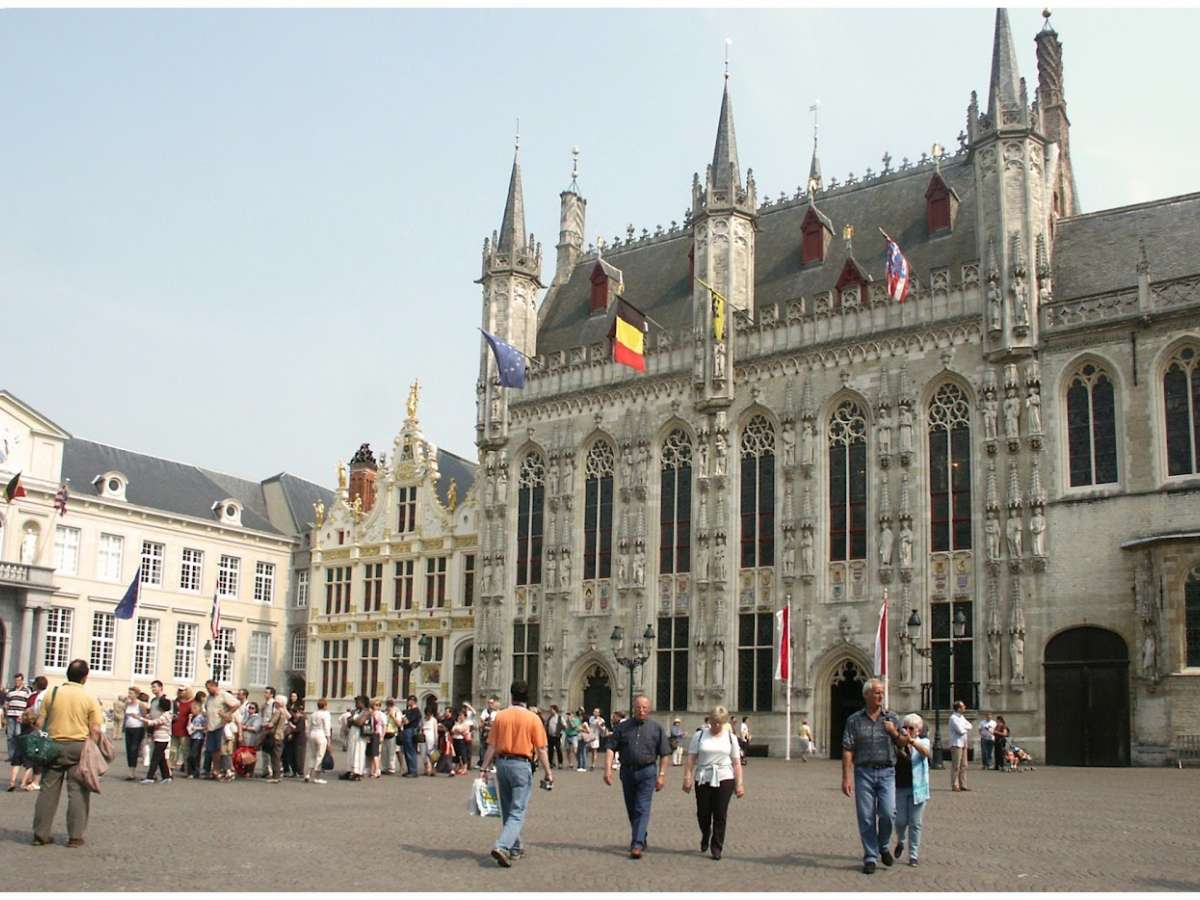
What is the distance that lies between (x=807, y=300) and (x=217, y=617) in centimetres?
2660

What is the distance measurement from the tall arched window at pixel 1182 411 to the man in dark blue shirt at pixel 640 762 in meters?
25.2

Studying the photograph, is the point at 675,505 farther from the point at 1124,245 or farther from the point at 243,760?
the point at 243,760

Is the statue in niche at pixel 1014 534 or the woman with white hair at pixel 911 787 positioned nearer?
the woman with white hair at pixel 911 787

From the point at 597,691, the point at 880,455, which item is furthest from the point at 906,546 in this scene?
the point at 597,691

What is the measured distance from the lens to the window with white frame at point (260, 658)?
193ft

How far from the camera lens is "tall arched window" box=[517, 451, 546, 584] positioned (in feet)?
154

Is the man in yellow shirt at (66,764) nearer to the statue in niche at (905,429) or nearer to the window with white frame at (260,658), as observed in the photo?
the statue in niche at (905,429)

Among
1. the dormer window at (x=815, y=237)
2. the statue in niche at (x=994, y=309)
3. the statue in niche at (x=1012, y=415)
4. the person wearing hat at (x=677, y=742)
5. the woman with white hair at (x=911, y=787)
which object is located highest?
the dormer window at (x=815, y=237)

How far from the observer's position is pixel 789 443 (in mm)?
41031

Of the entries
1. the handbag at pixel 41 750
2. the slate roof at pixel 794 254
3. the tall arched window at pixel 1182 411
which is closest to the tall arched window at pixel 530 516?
the slate roof at pixel 794 254

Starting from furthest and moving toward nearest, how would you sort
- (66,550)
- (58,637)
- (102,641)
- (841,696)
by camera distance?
(102,641) < (66,550) < (58,637) < (841,696)

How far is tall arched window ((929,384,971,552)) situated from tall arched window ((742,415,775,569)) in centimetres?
542

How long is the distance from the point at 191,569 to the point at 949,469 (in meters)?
34.4

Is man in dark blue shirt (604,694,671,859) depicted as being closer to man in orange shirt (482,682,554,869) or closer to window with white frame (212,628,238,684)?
man in orange shirt (482,682,554,869)
